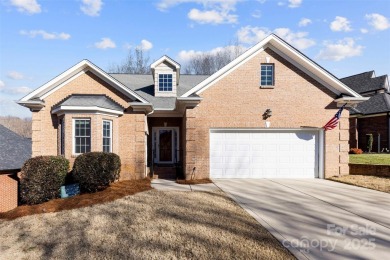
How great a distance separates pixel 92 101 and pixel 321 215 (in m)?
10.9

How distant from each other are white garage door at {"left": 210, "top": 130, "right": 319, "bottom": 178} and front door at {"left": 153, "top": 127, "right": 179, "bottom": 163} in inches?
199

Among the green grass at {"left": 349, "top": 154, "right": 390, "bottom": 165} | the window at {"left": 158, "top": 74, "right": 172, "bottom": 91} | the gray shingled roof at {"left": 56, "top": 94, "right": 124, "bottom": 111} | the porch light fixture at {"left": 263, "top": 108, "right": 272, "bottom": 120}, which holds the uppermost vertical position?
the window at {"left": 158, "top": 74, "right": 172, "bottom": 91}

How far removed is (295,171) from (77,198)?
10534mm

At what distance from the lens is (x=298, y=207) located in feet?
25.2

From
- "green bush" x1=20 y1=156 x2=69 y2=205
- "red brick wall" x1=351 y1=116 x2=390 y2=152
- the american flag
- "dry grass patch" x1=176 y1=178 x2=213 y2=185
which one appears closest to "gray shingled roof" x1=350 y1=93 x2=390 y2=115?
"red brick wall" x1=351 y1=116 x2=390 y2=152

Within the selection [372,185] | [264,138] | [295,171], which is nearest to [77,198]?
[264,138]

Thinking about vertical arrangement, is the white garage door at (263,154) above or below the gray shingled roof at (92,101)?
below

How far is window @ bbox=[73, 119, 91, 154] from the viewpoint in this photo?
12.0 m

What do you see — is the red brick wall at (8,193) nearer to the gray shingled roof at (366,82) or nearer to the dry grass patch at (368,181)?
the dry grass patch at (368,181)

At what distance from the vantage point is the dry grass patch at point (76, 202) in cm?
816

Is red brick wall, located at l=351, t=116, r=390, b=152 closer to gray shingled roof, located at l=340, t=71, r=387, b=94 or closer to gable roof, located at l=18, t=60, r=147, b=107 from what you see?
gray shingled roof, located at l=340, t=71, r=387, b=94

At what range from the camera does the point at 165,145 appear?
17.4 meters

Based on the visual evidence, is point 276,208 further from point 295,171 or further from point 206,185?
point 295,171

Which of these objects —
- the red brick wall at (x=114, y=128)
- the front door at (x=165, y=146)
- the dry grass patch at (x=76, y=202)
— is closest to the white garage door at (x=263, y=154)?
the red brick wall at (x=114, y=128)
